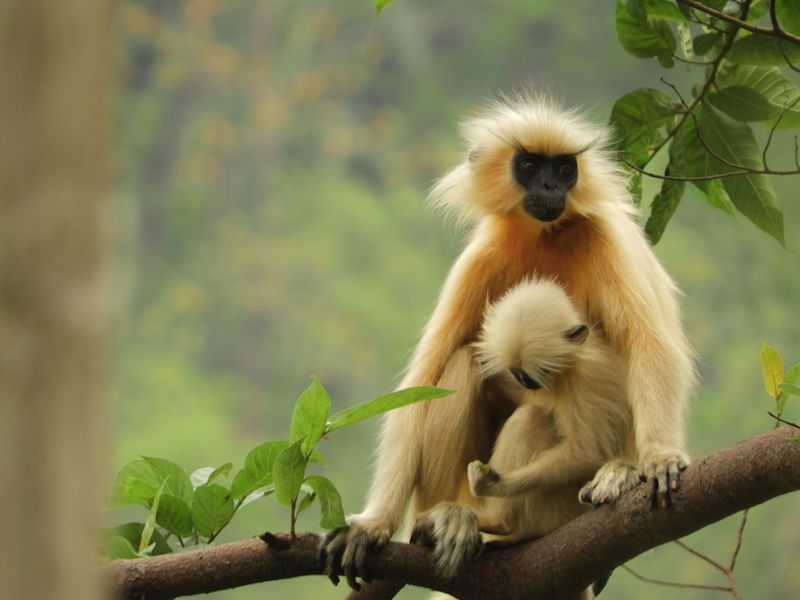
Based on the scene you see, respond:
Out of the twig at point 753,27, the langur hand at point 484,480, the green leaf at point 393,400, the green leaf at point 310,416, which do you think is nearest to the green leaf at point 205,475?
the green leaf at point 310,416

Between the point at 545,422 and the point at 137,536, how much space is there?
1.35 metres

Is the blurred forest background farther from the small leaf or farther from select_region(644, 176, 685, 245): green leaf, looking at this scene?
the small leaf

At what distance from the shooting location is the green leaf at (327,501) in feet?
10.4

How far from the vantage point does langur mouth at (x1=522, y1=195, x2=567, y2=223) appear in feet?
14.5

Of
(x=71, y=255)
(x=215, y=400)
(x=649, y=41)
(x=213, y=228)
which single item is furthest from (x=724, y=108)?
(x=213, y=228)

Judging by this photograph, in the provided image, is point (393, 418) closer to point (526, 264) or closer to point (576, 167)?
point (526, 264)

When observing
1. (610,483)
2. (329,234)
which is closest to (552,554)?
(610,483)

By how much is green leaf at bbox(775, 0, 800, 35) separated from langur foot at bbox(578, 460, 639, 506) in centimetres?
132

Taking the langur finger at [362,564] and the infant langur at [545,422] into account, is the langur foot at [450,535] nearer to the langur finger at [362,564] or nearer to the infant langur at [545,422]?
the infant langur at [545,422]

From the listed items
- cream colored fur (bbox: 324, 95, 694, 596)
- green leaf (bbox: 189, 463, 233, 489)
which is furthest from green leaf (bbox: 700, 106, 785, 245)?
green leaf (bbox: 189, 463, 233, 489)

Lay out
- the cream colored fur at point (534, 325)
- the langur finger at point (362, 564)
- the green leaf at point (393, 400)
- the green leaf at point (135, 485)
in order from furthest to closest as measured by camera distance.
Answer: the cream colored fur at point (534, 325) → the langur finger at point (362, 564) → the green leaf at point (135, 485) → the green leaf at point (393, 400)

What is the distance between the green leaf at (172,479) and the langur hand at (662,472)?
128 centimetres

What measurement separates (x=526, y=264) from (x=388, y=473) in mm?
958

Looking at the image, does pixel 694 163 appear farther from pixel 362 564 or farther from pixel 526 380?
pixel 362 564
